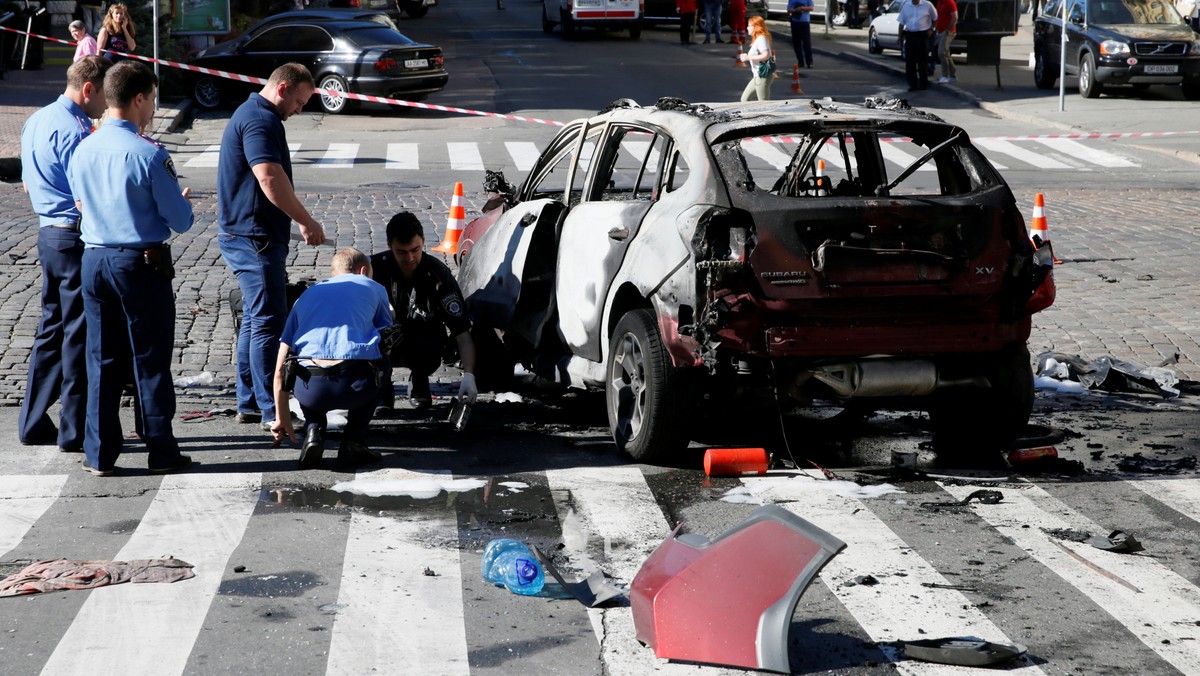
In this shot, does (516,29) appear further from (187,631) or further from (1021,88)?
(187,631)

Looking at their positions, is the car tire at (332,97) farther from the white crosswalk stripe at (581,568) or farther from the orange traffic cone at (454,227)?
the white crosswalk stripe at (581,568)

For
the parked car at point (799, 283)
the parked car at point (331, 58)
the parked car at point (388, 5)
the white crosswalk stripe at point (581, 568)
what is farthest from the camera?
the parked car at point (388, 5)

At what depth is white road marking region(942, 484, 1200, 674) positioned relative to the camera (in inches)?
196

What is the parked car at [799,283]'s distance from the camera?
675cm

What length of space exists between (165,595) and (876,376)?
3359mm

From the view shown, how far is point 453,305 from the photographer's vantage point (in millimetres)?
8125

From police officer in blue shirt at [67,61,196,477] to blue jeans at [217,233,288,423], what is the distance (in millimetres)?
658

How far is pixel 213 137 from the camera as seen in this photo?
22.7 m

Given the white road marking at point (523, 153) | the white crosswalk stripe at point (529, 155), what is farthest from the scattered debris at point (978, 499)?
the white road marking at point (523, 153)

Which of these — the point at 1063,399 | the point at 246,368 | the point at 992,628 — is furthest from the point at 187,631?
the point at 1063,399

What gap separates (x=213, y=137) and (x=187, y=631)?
18.7 m

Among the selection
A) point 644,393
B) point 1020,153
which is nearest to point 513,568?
point 644,393

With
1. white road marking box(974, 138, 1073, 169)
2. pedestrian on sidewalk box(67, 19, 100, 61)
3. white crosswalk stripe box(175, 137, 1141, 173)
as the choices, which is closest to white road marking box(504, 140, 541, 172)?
white crosswalk stripe box(175, 137, 1141, 173)

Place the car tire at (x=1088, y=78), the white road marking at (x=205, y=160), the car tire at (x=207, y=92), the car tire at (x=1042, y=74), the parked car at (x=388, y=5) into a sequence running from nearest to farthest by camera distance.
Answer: the white road marking at (x=205, y=160) < the car tire at (x=207, y=92) < the car tire at (x=1088, y=78) < the car tire at (x=1042, y=74) < the parked car at (x=388, y=5)
